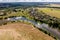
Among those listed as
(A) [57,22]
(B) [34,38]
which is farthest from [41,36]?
(A) [57,22]

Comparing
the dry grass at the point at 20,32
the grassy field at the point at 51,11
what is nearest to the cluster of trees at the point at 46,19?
the grassy field at the point at 51,11

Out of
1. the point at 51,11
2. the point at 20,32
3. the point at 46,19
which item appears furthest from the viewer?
the point at 51,11

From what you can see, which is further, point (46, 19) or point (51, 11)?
point (51, 11)

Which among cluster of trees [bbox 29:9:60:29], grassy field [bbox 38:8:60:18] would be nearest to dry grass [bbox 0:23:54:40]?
cluster of trees [bbox 29:9:60:29]

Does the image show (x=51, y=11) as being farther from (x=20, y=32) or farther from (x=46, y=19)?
(x=20, y=32)

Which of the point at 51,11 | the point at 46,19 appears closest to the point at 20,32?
the point at 46,19

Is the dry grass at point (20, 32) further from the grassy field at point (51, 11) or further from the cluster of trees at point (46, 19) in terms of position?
the grassy field at point (51, 11)
